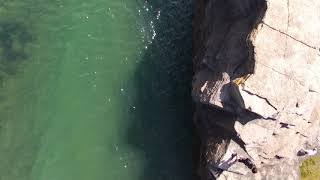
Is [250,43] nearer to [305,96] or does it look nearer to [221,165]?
[305,96]

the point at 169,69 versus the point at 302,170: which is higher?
the point at 169,69

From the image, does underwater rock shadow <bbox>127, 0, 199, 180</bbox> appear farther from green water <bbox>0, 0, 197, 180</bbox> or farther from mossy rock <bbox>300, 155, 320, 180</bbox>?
mossy rock <bbox>300, 155, 320, 180</bbox>

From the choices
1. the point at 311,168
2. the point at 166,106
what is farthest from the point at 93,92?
the point at 311,168

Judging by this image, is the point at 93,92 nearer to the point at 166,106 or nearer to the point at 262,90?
the point at 166,106

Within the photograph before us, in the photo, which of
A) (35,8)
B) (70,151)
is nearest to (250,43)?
(70,151)

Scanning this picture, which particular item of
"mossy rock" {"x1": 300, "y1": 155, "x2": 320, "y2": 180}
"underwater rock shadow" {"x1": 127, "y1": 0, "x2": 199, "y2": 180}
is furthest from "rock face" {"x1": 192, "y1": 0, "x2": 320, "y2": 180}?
"underwater rock shadow" {"x1": 127, "y1": 0, "x2": 199, "y2": 180}

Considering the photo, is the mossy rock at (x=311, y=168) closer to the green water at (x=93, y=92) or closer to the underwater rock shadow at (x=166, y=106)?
the underwater rock shadow at (x=166, y=106)
